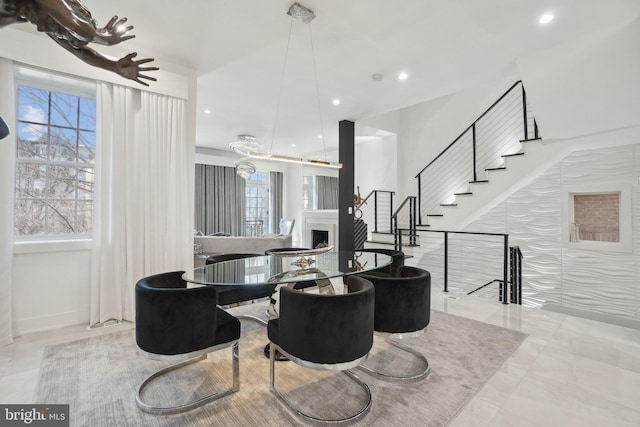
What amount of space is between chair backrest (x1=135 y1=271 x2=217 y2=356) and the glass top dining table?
0.17m

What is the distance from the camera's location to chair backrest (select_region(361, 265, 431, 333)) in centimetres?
212

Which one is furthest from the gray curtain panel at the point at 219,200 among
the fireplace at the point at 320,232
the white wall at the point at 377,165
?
the white wall at the point at 377,165

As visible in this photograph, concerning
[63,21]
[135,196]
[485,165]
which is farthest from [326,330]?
[485,165]

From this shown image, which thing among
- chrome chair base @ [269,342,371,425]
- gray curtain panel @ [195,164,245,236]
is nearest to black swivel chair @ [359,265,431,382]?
chrome chair base @ [269,342,371,425]

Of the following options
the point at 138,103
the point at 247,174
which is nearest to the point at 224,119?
the point at 247,174

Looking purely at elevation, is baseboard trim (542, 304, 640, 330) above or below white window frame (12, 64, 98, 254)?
below

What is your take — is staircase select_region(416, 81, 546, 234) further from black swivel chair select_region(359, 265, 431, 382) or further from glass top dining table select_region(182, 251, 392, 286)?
black swivel chair select_region(359, 265, 431, 382)

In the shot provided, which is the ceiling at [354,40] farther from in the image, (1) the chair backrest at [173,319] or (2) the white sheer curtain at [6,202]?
(1) the chair backrest at [173,319]

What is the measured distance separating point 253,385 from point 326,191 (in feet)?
28.2

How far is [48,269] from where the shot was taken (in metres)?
2.92

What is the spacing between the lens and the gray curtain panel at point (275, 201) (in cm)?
1009

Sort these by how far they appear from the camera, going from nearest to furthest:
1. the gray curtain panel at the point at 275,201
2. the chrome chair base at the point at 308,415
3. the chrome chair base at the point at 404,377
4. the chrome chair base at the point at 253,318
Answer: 1. the chrome chair base at the point at 308,415
2. the chrome chair base at the point at 404,377
3. the chrome chair base at the point at 253,318
4. the gray curtain panel at the point at 275,201

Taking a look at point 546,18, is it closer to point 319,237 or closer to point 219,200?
point 319,237

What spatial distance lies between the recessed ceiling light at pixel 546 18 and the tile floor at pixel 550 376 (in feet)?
9.55
